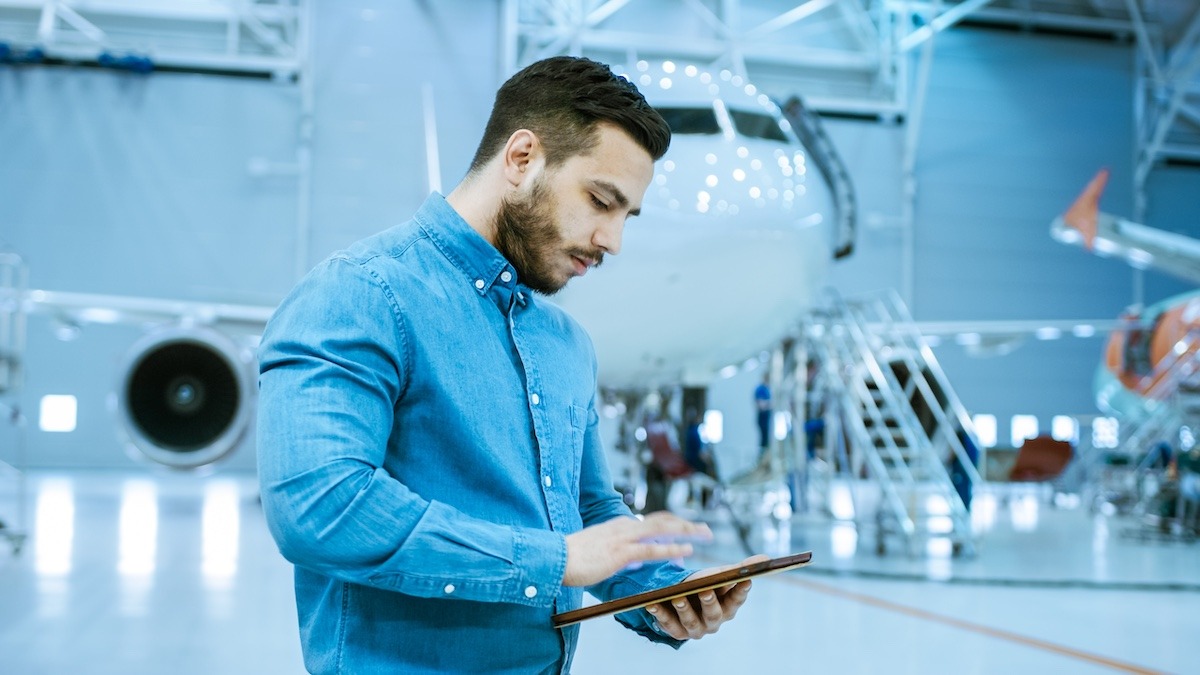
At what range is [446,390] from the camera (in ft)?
3.89

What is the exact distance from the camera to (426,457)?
1198 mm

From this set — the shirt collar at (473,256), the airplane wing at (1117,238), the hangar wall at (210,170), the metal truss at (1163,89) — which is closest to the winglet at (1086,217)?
the airplane wing at (1117,238)

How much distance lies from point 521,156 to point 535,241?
10cm

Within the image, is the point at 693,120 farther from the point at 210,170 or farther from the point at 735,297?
the point at 210,170

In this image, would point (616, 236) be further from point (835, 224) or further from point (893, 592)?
point (835, 224)

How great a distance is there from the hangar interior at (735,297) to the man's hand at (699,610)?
8.34ft

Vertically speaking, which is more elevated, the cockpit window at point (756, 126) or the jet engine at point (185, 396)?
the cockpit window at point (756, 126)

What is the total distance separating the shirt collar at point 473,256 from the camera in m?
1.27

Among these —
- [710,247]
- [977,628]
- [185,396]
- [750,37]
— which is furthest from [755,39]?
[977,628]

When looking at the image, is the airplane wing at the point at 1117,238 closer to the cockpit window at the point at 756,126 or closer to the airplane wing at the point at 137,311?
the cockpit window at the point at 756,126

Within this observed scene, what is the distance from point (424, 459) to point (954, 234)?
2084 centimetres

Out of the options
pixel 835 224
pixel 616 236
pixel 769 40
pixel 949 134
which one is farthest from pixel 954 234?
pixel 616 236

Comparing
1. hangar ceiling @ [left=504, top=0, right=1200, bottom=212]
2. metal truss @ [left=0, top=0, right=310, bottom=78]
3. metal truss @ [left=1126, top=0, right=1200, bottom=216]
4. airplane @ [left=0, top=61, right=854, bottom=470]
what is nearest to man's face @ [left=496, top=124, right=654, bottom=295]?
airplane @ [left=0, top=61, right=854, bottom=470]

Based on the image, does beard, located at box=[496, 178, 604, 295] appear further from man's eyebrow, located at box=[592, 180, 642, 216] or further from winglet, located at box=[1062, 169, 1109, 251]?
winglet, located at box=[1062, 169, 1109, 251]
